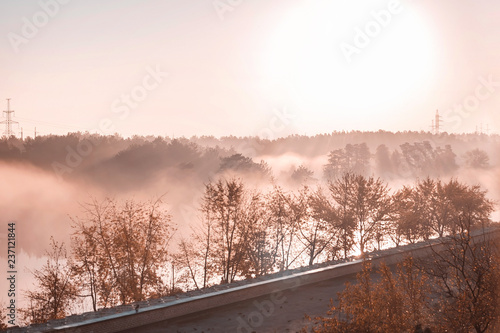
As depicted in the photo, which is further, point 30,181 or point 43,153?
point 43,153

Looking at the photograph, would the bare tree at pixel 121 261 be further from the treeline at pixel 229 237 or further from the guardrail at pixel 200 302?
the guardrail at pixel 200 302

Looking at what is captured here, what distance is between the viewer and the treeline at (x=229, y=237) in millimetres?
40562

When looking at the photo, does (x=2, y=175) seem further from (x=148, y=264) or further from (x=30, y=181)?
(x=148, y=264)

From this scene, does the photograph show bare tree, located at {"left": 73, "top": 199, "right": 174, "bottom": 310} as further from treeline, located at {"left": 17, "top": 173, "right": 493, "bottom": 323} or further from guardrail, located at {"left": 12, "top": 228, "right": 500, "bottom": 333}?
guardrail, located at {"left": 12, "top": 228, "right": 500, "bottom": 333}

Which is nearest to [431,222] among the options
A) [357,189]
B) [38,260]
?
[357,189]

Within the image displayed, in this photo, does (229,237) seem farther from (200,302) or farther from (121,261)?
(200,302)

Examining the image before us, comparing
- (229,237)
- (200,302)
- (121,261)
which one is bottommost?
(200,302)

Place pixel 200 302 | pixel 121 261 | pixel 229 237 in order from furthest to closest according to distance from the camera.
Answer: pixel 229 237 < pixel 121 261 < pixel 200 302

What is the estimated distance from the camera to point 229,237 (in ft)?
164

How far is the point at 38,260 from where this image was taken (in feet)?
227

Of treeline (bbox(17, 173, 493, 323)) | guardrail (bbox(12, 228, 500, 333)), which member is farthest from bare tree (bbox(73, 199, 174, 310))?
guardrail (bbox(12, 228, 500, 333))

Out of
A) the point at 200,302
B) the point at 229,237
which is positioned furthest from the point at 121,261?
the point at 200,302

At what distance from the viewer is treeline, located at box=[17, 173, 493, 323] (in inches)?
1597

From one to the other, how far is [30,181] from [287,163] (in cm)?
A: 8771
